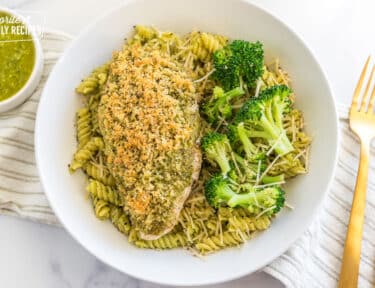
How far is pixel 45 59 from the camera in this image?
155 inches

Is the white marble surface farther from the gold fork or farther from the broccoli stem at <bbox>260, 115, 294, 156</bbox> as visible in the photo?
the broccoli stem at <bbox>260, 115, 294, 156</bbox>

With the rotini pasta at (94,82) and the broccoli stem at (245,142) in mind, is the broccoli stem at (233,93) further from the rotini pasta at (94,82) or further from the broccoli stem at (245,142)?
the rotini pasta at (94,82)

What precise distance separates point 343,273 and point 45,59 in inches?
92.7

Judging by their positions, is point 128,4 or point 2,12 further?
point 2,12

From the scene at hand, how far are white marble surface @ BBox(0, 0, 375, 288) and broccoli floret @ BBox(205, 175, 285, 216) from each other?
54cm

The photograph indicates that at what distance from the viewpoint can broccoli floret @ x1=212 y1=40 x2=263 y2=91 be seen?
3404mm

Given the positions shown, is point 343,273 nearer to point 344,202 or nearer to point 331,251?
point 331,251

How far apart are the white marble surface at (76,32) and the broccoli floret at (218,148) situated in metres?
0.76

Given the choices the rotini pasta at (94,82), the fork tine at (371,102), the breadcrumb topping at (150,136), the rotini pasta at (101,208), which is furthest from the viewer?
the fork tine at (371,102)

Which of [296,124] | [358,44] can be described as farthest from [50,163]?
[358,44]

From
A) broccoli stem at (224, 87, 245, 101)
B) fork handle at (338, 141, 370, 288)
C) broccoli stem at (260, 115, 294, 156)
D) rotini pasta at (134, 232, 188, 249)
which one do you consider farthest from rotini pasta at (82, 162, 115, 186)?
fork handle at (338, 141, 370, 288)

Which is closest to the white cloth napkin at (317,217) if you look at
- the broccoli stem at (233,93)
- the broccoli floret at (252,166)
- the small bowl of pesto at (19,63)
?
the small bowl of pesto at (19,63)

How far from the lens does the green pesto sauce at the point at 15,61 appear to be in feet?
12.5

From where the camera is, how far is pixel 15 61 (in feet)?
12.5
